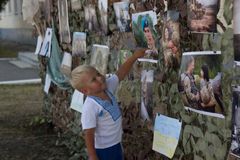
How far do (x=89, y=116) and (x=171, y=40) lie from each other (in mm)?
825

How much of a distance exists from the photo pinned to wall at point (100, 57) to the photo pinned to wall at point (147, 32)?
0.80 meters

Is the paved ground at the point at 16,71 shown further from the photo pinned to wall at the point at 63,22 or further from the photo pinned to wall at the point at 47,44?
the photo pinned to wall at the point at 63,22

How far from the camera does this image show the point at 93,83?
3805 mm

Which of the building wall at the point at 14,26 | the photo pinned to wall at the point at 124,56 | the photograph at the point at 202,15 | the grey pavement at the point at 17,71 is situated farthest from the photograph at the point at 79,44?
the building wall at the point at 14,26

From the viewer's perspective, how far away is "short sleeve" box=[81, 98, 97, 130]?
12.5ft

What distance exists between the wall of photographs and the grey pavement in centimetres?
944

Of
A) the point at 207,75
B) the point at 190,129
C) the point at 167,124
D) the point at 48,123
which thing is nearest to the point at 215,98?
the point at 207,75

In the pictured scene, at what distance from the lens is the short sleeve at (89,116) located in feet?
12.5

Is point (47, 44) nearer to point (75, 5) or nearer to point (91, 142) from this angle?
point (75, 5)

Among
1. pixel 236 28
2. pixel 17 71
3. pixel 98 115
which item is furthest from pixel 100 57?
pixel 17 71

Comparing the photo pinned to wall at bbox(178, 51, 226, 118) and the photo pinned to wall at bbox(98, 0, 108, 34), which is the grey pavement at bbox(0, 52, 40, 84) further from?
the photo pinned to wall at bbox(178, 51, 226, 118)

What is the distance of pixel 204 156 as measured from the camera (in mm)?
3562

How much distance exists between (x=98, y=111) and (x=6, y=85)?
383 inches

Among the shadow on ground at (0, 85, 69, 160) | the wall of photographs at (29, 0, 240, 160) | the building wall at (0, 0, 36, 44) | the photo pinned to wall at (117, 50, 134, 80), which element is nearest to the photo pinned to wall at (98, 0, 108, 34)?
the wall of photographs at (29, 0, 240, 160)
